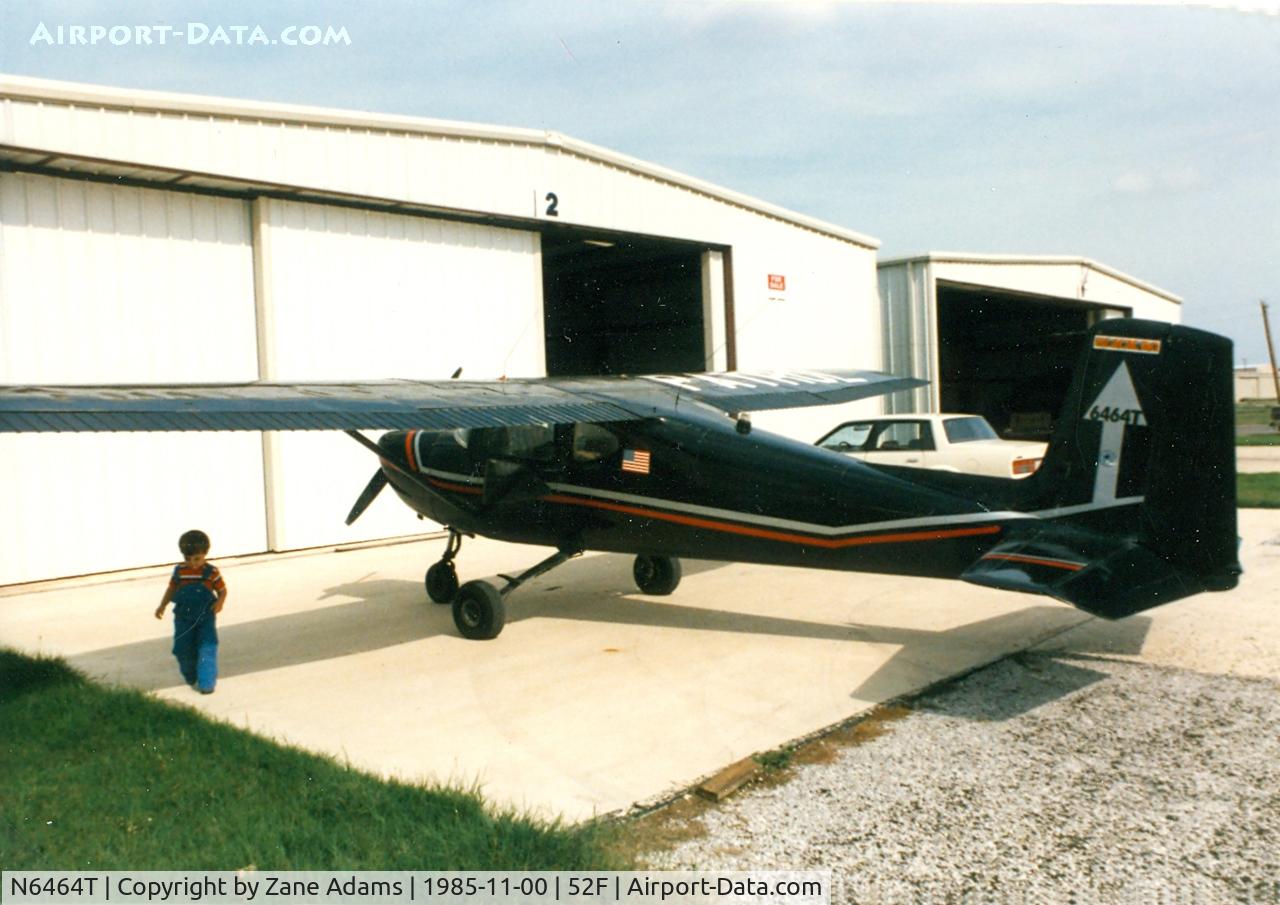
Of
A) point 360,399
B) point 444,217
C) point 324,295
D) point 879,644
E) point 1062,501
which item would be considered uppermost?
point 444,217

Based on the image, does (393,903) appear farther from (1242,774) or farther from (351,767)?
(1242,774)

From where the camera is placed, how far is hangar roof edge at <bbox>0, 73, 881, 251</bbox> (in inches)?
447

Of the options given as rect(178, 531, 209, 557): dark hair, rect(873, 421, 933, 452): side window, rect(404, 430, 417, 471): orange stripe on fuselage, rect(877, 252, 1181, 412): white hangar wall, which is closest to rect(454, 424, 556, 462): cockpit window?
rect(404, 430, 417, 471): orange stripe on fuselage

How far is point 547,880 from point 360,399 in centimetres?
443

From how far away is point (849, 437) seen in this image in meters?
16.9

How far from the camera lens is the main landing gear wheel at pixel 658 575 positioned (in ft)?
33.6

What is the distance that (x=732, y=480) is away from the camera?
818 cm

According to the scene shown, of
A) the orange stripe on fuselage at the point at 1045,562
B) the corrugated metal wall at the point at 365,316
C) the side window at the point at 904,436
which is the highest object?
the corrugated metal wall at the point at 365,316

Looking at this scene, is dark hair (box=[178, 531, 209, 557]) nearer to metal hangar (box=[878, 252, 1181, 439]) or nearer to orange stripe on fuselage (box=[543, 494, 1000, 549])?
orange stripe on fuselage (box=[543, 494, 1000, 549])

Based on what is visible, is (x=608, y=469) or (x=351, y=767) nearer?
(x=351, y=767)

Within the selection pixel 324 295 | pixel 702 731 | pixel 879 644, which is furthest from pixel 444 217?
pixel 702 731

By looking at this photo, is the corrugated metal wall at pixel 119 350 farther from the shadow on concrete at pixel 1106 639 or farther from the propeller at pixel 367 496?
the shadow on concrete at pixel 1106 639

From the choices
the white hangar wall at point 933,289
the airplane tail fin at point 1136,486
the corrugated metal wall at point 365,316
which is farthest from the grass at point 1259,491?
the corrugated metal wall at point 365,316
